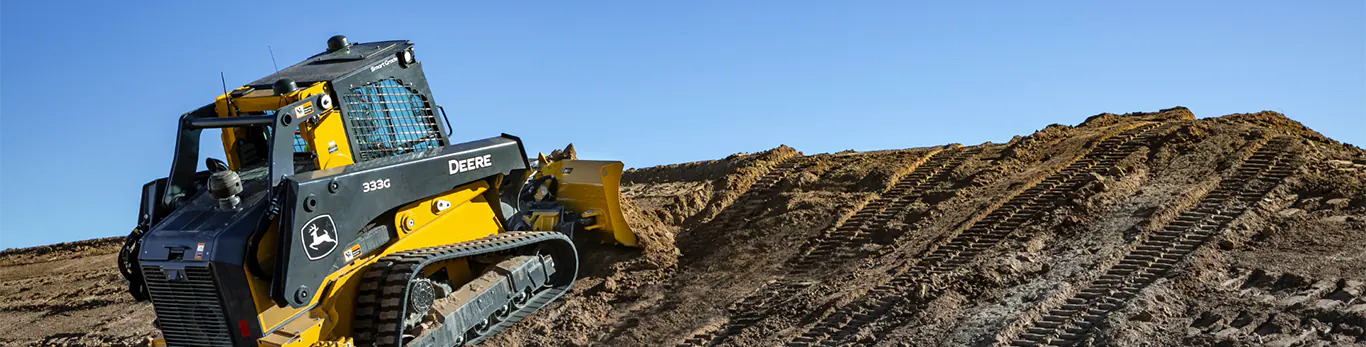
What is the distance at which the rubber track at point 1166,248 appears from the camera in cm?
863

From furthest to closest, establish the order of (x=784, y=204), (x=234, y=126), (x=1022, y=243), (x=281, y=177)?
(x=784, y=204) < (x=1022, y=243) < (x=234, y=126) < (x=281, y=177)

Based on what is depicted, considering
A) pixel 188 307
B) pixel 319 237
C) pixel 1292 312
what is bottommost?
pixel 188 307

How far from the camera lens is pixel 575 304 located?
10188 mm

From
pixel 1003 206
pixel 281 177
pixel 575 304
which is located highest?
pixel 1003 206

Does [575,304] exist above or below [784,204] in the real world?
below

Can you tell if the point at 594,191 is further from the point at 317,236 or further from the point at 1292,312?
the point at 1292,312

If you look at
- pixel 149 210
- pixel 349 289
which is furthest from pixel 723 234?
pixel 149 210

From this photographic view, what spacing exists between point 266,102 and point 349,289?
138 centimetres

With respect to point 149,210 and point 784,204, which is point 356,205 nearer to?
point 149,210

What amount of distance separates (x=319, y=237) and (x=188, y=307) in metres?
0.93

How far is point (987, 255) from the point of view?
10.1m

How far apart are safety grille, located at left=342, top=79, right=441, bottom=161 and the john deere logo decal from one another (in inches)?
36.1

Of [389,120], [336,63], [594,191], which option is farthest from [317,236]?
[594,191]

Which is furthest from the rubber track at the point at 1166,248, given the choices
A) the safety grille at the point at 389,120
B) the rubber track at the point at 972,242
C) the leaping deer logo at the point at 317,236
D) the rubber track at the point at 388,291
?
the leaping deer logo at the point at 317,236
